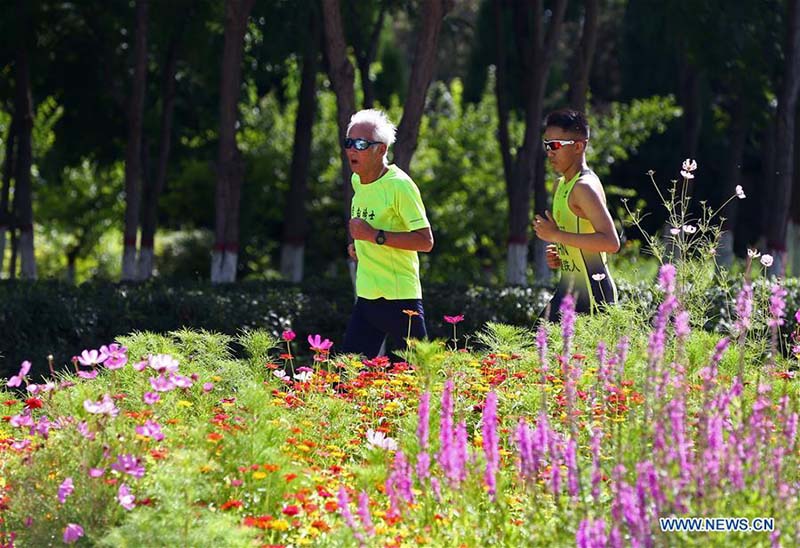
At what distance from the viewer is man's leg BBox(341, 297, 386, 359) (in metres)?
6.45

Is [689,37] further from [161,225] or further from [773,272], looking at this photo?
[161,225]

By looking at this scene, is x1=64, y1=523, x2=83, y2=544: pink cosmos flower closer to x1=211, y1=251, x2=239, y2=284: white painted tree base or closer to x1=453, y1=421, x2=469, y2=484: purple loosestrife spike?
x1=453, y1=421, x2=469, y2=484: purple loosestrife spike

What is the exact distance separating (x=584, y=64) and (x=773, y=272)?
282 centimetres

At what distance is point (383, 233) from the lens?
20.0ft

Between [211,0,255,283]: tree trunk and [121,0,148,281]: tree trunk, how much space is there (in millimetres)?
1120

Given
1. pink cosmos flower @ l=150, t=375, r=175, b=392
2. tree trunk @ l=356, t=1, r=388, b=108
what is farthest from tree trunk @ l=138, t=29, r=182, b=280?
pink cosmos flower @ l=150, t=375, r=175, b=392

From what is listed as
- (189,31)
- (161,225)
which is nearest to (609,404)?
(189,31)

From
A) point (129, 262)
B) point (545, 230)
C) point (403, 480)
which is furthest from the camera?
point (129, 262)

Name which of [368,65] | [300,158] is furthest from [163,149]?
[368,65]

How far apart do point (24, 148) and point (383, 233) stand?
353 inches

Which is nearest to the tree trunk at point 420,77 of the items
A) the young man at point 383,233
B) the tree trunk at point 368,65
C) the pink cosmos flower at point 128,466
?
the tree trunk at point 368,65

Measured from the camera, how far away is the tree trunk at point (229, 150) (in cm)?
1164

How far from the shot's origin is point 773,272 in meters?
12.8

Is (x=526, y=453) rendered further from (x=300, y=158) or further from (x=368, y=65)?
(x=300, y=158)
